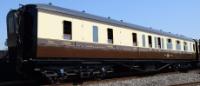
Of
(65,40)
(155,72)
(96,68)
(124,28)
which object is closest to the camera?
(65,40)

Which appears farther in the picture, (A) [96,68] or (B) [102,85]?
(A) [96,68]

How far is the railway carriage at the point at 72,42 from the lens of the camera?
48.6 ft

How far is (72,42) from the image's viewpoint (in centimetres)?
1644

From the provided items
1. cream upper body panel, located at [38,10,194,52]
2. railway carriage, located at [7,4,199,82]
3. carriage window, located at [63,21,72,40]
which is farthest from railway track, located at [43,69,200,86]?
carriage window, located at [63,21,72,40]

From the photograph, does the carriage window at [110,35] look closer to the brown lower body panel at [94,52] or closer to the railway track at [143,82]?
the brown lower body panel at [94,52]

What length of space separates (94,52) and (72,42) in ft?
6.57

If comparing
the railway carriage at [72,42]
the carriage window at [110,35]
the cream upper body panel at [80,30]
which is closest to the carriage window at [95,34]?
the railway carriage at [72,42]

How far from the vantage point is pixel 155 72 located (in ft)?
90.2

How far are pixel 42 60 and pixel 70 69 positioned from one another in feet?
6.95

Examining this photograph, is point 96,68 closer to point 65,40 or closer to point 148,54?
point 65,40

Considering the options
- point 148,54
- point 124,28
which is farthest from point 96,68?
point 148,54

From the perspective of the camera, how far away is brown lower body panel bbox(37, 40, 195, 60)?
14901mm

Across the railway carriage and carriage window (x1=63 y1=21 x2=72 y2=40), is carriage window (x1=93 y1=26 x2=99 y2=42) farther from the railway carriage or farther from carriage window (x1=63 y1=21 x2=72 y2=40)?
carriage window (x1=63 y1=21 x2=72 y2=40)

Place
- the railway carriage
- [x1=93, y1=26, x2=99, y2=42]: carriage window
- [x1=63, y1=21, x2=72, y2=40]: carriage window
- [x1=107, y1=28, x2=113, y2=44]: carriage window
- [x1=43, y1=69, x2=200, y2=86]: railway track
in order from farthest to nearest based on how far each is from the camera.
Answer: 1. [x1=107, y1=28, x2=113, y2=44]: carriage window
2. [x1=93, y1=26, x2=99, y2=42]: carriage window
3. [x1=43, y1=69, x2=200, y2=86]: railway track
4. [x1=63, y1=21, x2=72, y2=40]: carriage window
5. the railway carriage
